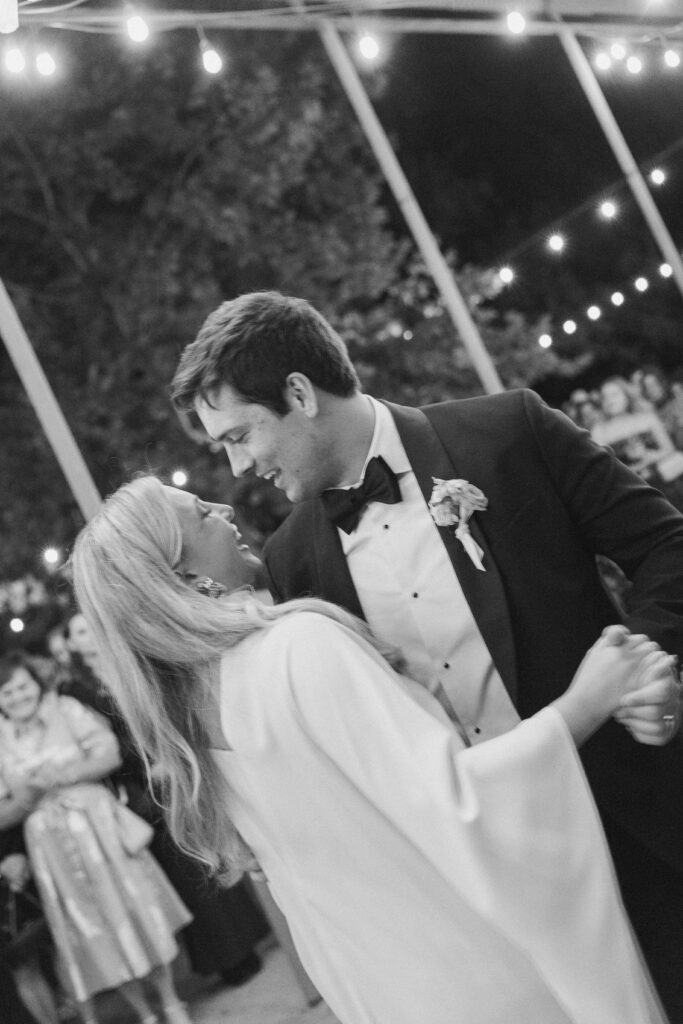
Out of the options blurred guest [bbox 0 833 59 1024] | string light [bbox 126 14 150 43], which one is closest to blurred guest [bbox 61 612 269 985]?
Answer: blurred guest [bbox 0 833 59 1024]

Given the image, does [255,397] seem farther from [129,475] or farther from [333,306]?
[333,306]

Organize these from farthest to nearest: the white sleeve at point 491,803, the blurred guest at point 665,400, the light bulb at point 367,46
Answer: the blurred guest at point 665,400 < the light bulb at point 367,46 < the white sleeve at point 491,803

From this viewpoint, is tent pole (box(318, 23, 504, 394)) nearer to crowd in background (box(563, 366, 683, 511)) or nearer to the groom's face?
crowd in background (box(563, 366, 683, 511))

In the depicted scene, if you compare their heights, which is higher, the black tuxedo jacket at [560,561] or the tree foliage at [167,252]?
the tree foliage at [167,252]

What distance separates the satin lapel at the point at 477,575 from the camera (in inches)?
70.6

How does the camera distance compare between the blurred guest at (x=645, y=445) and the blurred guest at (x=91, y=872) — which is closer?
the blurred guest at (x=91, y=872)

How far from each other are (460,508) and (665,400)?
14.0ft

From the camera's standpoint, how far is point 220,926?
4617mm

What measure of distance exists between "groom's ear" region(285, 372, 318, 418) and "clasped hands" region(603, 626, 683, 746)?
0.70m

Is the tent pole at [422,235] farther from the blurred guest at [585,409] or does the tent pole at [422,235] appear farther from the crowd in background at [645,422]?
the blurred guest at [585,409]

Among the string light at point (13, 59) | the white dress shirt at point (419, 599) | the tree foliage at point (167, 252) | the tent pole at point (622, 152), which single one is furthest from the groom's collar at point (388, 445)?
the tree foliage at point (167, 252)

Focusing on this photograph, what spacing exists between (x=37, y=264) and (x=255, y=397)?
6.88 meters

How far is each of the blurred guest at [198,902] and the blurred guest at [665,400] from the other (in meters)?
Result: 3.06

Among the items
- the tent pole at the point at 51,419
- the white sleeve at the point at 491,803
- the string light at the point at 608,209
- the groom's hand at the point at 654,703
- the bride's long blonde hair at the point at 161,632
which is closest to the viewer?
the white sleeve at the point at 491,803
